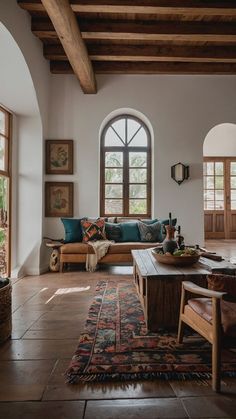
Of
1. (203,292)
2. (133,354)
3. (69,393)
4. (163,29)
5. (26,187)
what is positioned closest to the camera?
(69,393)

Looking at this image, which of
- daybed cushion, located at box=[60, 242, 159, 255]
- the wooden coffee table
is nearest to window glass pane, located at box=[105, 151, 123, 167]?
daybed cushion, located at box=[60, 242, 159, 255]

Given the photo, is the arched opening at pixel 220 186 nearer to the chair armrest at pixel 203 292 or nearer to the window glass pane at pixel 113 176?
the window glass pane at pixel 113 176

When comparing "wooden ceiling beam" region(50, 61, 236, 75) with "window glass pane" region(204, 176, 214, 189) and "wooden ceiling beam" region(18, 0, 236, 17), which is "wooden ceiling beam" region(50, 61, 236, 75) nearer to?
"wooden ceiling beam" region(18, 0, 236, 17)

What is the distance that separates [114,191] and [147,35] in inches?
110

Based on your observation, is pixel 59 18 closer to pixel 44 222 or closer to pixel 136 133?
pixel 136 133

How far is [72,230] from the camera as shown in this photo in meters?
5.00

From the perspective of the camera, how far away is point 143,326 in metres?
2.45

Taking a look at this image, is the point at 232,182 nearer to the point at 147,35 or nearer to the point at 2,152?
the point at 147,35

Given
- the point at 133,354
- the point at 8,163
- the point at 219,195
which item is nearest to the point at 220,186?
the point at 219,195

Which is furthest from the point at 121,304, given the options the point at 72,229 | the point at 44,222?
the point at 44,222

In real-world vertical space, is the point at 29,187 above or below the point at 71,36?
below

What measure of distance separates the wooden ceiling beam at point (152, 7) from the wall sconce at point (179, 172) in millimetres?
2461

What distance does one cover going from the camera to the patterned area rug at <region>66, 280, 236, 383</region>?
1718 mm

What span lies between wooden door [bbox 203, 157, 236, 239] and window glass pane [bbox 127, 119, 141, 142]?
3.75 metres
